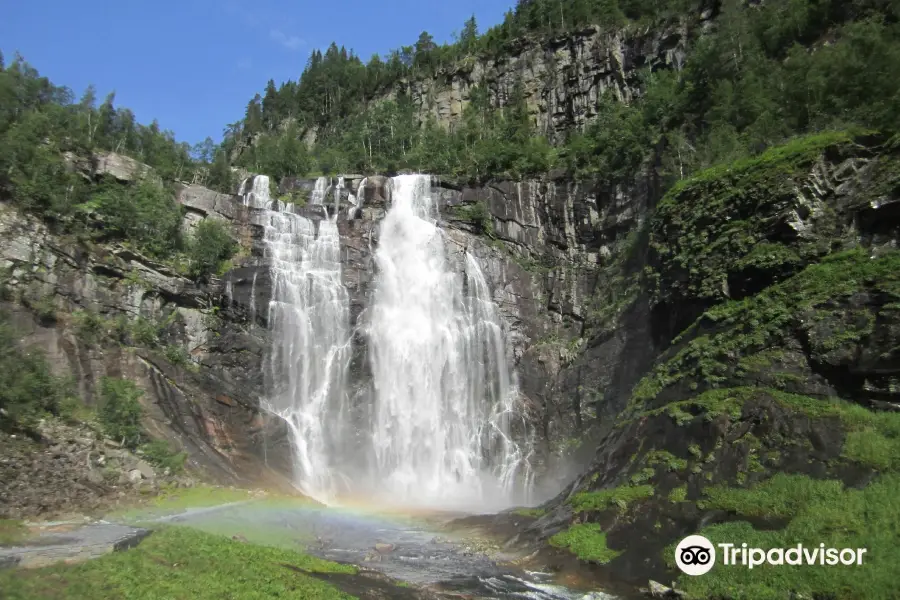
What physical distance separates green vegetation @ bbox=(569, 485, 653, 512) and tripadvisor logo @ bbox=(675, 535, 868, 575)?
9.26 ft

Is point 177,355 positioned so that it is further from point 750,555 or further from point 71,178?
point 750,555

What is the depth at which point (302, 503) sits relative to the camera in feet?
80.4

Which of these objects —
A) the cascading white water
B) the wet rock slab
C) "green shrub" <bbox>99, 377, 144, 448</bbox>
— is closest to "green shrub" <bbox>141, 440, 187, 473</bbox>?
"green shrub" <bbox>99, 377, 144, 448</bbox>

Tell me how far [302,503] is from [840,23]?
34855mm

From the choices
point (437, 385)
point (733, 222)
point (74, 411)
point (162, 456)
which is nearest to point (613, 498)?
point (733, 222)

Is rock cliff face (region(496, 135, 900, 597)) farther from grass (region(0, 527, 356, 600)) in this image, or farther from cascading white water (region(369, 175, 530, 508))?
cascading white water (region(369, 175, 530, 508))

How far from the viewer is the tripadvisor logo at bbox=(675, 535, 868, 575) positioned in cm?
1077

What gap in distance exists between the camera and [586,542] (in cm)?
1542

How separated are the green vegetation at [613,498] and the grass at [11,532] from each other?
1444 centimetres

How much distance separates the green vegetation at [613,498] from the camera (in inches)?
634

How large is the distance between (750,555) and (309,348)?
25.1 m

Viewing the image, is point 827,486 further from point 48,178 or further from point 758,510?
point 48,178

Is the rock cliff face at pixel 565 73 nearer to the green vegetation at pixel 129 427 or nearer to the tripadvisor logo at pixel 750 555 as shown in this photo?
the green vegetation at pixel 129 427

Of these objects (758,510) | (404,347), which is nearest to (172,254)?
(404,347)
